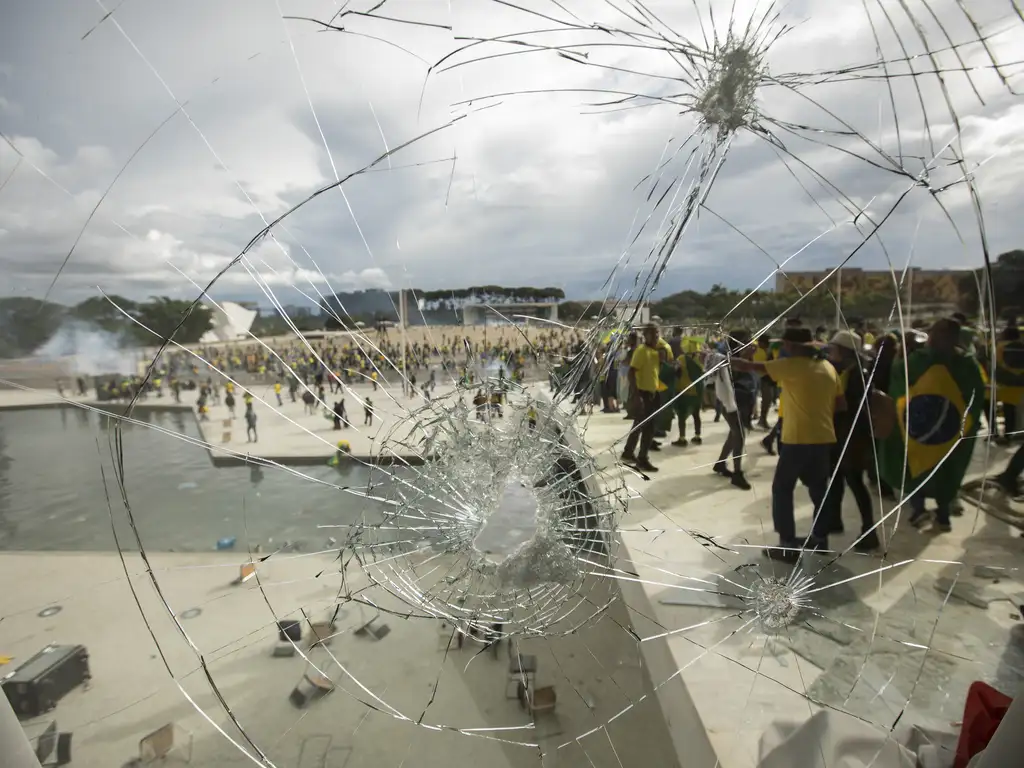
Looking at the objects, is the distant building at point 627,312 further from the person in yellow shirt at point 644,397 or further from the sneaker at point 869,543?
the sneaker at point 869,543

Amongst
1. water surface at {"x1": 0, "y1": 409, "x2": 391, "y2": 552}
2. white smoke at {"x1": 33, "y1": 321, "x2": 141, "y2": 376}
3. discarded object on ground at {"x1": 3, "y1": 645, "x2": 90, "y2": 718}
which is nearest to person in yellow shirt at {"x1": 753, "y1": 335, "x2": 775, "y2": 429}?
water surface at {"x1": 0, "y1": 409, "x2": 391, "y2": 552}

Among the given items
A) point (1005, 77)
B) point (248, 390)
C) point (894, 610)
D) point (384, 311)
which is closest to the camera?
point (1005, 77)

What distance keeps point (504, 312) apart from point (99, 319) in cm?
108

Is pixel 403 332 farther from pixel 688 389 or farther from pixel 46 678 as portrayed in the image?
pixel 46 678

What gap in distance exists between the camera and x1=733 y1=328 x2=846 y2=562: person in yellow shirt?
916mm

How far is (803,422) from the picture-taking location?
0.94 metres

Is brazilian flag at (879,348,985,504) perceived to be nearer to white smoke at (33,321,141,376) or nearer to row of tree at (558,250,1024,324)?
row of tree at (558,250,1024,324)

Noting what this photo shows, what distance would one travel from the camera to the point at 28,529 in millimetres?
1448

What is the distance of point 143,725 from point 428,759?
0.80 m

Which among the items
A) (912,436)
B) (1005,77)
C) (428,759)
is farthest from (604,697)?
(1005,77)

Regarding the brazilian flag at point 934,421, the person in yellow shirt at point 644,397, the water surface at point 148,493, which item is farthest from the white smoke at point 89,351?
the brazilian flag at point 934,421

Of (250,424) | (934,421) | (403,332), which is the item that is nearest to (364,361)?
(403,332)

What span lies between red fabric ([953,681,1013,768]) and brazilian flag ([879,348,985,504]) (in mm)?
347

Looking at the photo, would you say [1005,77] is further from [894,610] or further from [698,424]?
[894,610]
